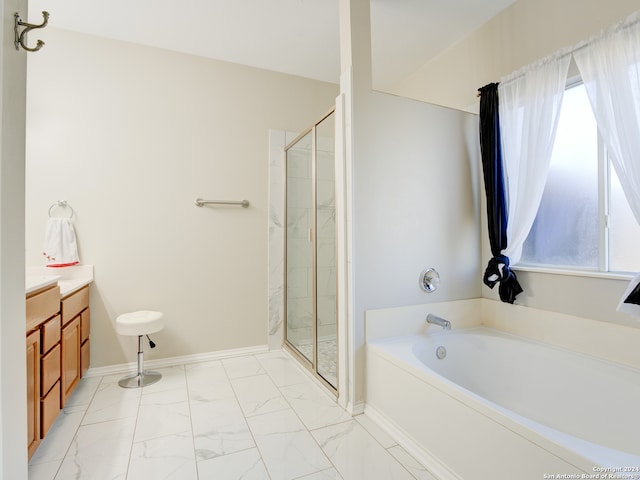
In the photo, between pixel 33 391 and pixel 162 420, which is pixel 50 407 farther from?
pixel 162 420

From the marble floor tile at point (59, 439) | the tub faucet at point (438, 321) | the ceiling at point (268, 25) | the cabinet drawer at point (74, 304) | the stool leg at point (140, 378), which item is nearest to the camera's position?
the marble floor tile at point (59, 439)

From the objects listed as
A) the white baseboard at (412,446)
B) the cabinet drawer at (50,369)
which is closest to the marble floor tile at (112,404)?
the cabinet drawer at (50,369)

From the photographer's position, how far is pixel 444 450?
148 cm

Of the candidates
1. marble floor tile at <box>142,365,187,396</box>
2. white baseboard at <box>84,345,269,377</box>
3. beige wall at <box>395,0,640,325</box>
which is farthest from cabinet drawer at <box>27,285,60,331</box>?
beige wall at <box>395,0,640,325</box>

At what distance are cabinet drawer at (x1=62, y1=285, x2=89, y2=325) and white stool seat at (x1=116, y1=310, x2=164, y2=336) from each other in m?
0.26

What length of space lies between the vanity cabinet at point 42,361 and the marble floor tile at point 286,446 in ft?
3.34

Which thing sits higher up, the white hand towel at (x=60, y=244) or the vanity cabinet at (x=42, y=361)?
the white hand towel at (x=60, y=244)

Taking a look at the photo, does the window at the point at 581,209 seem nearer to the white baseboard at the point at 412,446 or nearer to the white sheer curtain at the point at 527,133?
the white sheer curtain at the point at 527,133

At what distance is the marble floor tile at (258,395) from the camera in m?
2.11

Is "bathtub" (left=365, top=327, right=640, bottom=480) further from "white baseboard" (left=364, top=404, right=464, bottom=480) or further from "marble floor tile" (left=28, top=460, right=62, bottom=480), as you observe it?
"marble floor tile" (left=28, top=460, right=62, bottom=480)

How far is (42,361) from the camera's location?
1.66m

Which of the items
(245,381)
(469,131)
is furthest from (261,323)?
(469,131)

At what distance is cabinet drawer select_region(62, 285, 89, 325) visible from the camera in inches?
79.2

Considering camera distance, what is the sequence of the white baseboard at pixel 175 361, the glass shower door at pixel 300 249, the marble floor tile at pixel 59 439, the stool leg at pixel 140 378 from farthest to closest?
the glass shower door at pixel 300 249 → the white baseboard at pixel 175 361 → the stool leg at pixel 140 378 → the marble floor tile at pixel 59 439
